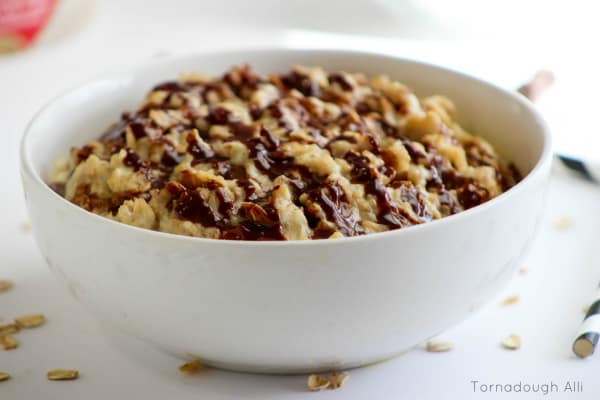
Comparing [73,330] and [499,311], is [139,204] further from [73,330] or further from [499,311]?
[499,311]

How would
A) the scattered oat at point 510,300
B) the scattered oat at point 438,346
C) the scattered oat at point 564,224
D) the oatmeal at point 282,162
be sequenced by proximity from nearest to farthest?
the oatmeal at point 282,162 → the scattered oat at point 438,346 → the scattered oat at point 510,300 → the scattered oat at point 564,224

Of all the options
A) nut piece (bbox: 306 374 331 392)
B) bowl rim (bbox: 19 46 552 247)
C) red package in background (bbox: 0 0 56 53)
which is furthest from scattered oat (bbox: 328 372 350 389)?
red package in background (bbox: 0 0 56 53)

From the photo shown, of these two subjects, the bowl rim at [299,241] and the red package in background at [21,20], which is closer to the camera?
the bowl rim at [299,241]

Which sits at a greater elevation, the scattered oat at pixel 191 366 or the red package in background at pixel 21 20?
the red package in background at pixel 21 20

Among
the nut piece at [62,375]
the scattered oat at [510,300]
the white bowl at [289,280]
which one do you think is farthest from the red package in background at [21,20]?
the scattered oat at [510,300]

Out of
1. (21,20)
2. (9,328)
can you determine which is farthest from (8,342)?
(21,20)

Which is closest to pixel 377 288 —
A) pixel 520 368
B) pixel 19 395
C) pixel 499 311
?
pixel 520 368

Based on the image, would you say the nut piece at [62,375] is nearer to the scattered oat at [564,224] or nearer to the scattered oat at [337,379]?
the scattered oat at [337,379]
